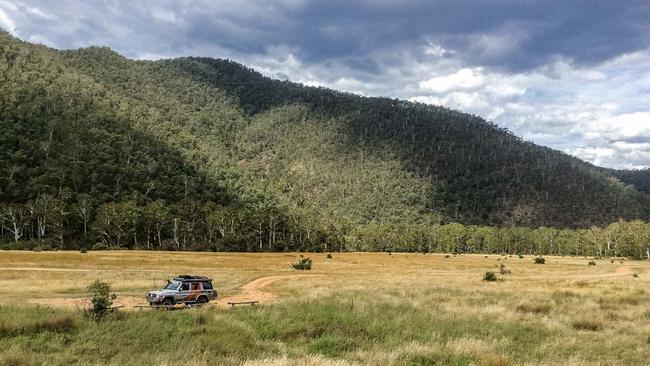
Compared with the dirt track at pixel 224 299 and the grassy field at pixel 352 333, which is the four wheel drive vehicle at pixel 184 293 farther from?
the grassy field at pixel 352 333

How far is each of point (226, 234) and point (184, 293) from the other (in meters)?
99.3

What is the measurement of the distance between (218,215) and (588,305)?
110 metres

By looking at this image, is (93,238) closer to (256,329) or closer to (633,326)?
(256,329)

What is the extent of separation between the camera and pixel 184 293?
99.3 feet

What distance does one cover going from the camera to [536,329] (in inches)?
823

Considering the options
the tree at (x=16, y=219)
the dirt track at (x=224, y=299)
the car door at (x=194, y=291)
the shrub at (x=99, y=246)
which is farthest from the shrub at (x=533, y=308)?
the tree at (x=16, y=219)

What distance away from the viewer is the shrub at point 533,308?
2644 centimetres

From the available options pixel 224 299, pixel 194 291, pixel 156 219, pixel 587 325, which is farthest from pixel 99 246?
pixel 587 325

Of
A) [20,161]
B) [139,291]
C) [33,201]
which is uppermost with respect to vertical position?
[20,161]

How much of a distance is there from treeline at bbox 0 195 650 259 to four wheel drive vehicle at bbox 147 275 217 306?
82.7 m

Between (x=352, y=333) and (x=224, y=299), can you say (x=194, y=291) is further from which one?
(x=352, y=333)

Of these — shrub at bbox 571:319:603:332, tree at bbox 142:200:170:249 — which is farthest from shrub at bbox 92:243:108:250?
shrub at bbox 571:319:603:332

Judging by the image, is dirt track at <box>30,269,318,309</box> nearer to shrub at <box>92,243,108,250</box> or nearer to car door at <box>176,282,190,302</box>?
car door at <box>176,282,190,302</box>

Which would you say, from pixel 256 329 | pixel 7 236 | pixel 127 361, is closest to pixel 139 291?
pixel 256 329
